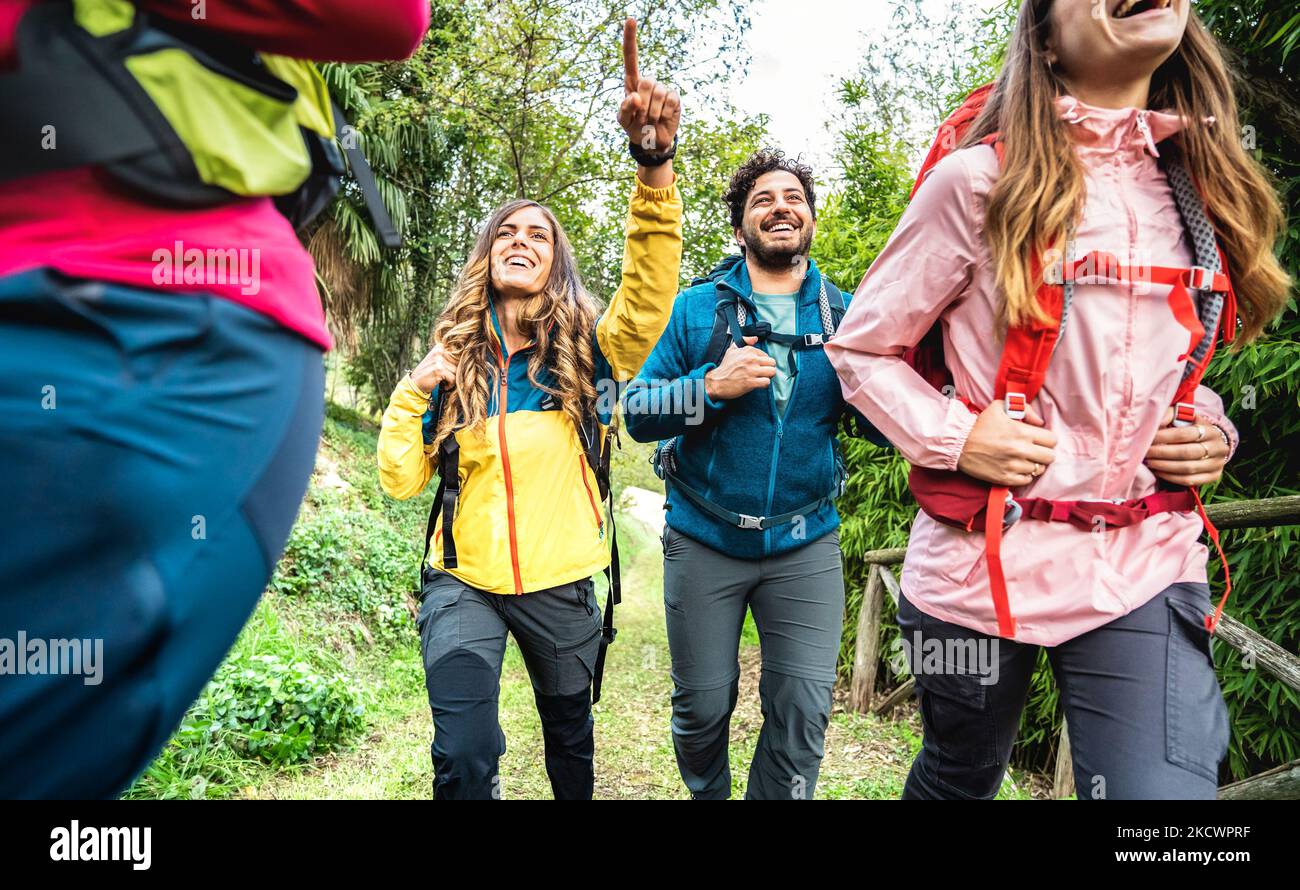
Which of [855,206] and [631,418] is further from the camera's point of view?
[855,206]

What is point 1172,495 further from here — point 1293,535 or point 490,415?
point 490,415

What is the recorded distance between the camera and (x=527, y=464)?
2.82 m

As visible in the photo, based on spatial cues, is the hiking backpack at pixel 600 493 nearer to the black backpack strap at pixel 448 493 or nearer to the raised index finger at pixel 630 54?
the black backpack strap at pixel 448 493

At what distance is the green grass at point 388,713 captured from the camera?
397 cm

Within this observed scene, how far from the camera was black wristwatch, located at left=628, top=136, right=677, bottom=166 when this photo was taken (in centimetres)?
227

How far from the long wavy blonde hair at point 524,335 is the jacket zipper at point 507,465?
36 millimetres

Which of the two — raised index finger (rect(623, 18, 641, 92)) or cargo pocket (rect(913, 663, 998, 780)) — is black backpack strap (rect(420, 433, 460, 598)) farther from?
cargo pocket (rect(913, 663, 998, 780))

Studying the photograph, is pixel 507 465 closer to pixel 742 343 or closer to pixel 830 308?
pixel 742 343

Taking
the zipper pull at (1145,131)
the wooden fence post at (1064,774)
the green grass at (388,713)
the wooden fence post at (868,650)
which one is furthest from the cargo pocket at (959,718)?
the wooden fence post at (868,650)

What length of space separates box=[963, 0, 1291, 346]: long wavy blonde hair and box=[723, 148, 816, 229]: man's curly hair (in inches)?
53.1
